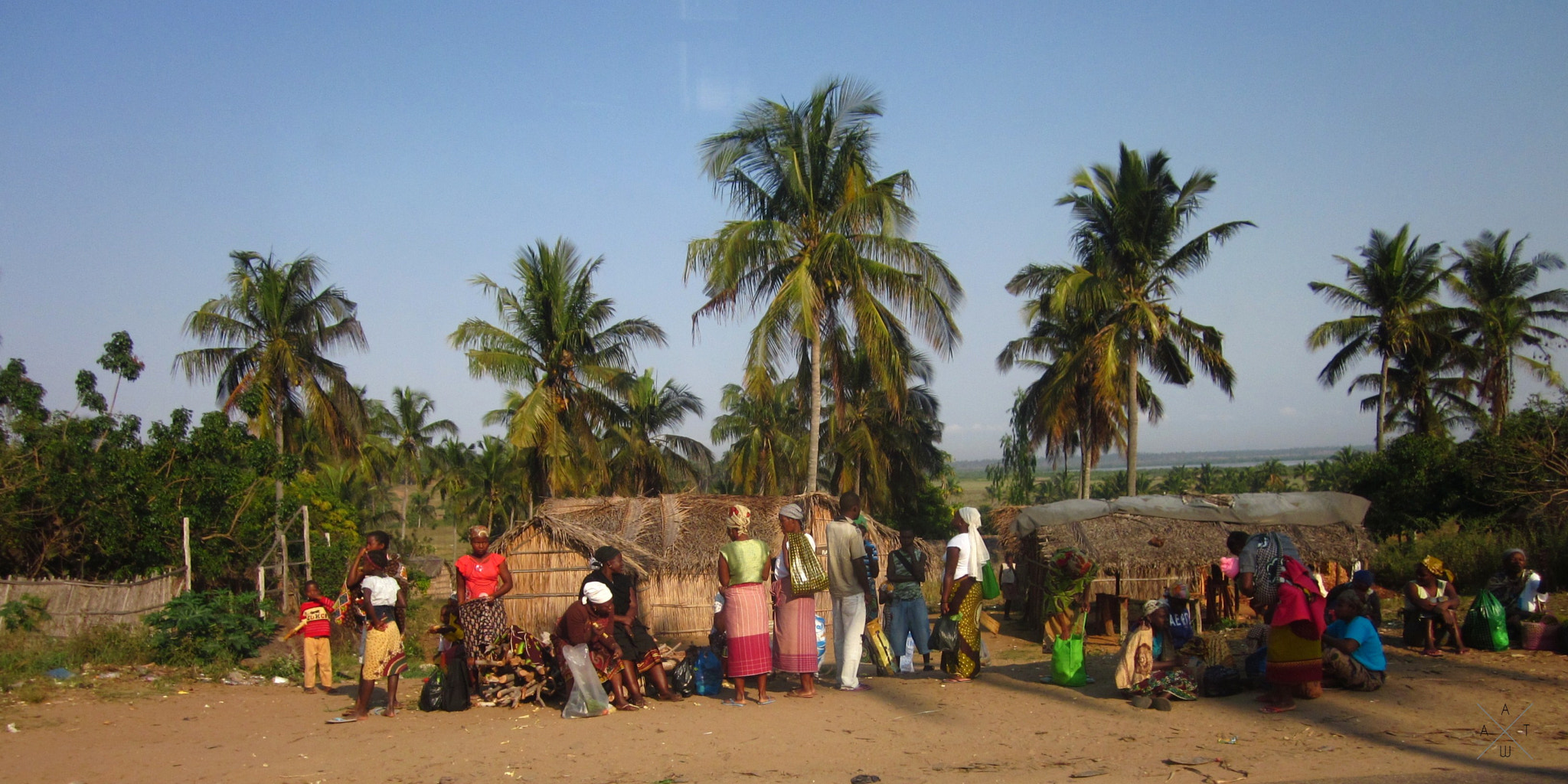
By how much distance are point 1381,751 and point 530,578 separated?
462 inches

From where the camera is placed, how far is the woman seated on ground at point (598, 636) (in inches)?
307

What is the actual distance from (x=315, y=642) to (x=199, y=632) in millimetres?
2047

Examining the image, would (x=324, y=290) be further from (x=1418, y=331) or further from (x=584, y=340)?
(x=1418, y=331)

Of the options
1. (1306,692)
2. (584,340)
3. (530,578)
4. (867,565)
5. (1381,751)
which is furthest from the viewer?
(584,340)

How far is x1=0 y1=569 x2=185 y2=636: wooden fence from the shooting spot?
12227 mm

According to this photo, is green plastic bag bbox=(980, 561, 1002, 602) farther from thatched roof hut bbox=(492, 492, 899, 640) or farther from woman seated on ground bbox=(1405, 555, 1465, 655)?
thatched roof hut bbox=(492, 492, 899, 640)

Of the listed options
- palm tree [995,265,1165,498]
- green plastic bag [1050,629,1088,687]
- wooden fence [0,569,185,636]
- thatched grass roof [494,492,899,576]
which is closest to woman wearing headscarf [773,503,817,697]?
green plastic bag [1050,629,1088,687]

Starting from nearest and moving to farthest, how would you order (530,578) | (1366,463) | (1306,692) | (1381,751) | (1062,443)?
(1381,751) < (1306,692) < (530,578) < (1366,463) < (1062,443)

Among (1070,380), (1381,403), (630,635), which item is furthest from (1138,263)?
(630,635)

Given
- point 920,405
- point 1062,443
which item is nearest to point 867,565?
point 1062,443

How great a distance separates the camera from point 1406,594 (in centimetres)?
1016

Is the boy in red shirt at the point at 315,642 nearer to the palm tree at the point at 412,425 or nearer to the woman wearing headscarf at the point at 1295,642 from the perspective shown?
the woman wearing headscarf at the point at 1295,642

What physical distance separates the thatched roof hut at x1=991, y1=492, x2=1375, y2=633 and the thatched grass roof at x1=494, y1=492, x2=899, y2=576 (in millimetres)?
2741

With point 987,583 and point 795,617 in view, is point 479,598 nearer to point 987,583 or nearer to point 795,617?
point 795,617
